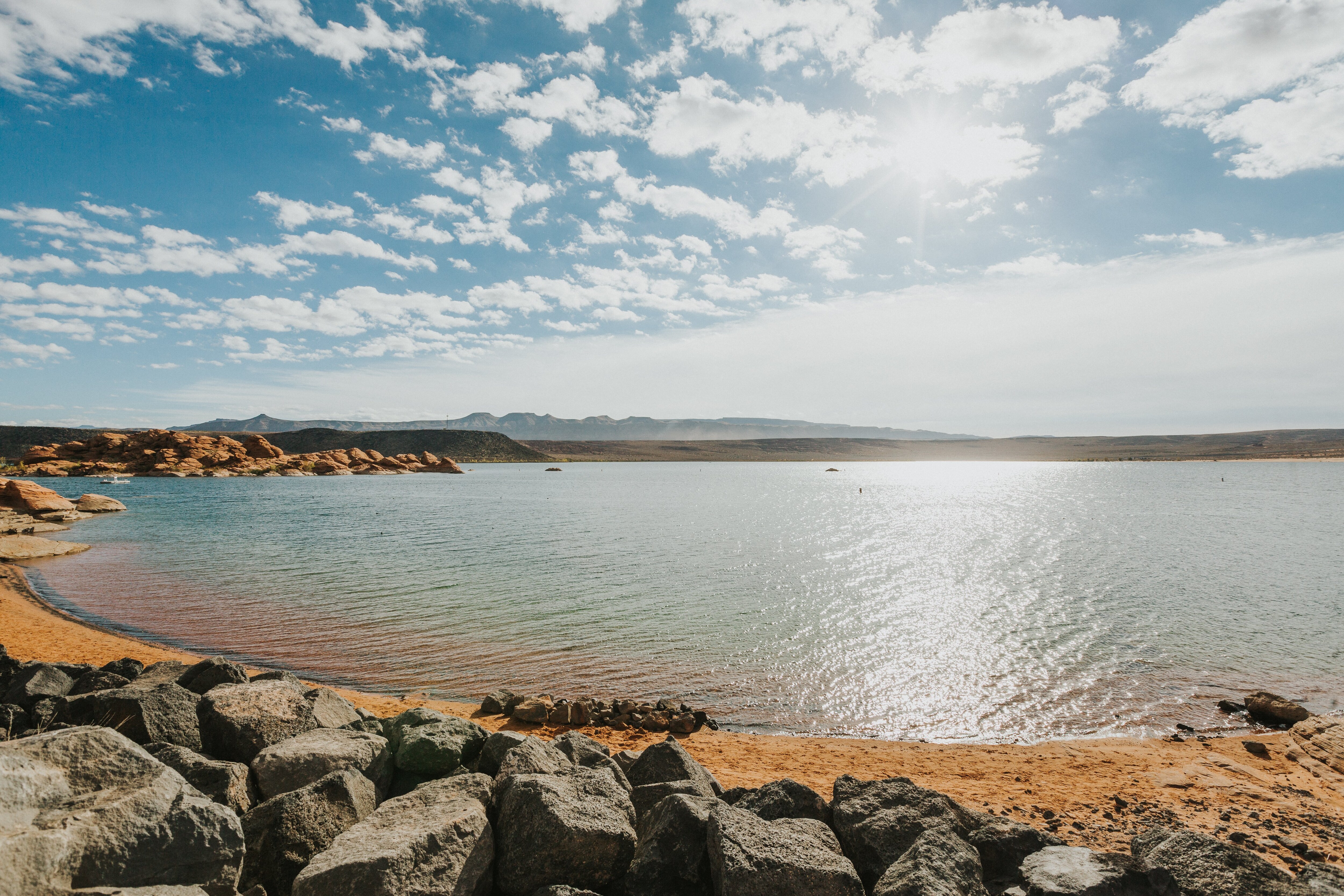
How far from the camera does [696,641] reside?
48.7ft

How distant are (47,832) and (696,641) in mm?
12412

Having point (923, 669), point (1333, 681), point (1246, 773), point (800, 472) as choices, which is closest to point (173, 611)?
point (923, 669)

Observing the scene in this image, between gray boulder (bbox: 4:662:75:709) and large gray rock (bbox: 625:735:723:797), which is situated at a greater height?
gray boulder (bbox: 4:662:75:709)

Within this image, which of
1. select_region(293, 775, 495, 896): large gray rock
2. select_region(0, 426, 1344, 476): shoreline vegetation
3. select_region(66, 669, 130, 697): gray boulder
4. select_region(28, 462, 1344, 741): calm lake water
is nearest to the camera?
select_region(293, 775, 495, 896): large gray rock

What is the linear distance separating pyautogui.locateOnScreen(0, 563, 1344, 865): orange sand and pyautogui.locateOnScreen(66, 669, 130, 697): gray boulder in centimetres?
337

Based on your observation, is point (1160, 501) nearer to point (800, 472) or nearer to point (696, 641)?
point (696, 641)

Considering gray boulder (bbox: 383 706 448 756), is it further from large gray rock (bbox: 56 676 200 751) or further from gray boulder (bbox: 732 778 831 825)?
Answer: gray boulder (bbox: 732 778 831 825)

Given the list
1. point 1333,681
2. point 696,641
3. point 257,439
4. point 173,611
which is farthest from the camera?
point 257,439

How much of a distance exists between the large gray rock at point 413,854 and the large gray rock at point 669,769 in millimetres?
1993

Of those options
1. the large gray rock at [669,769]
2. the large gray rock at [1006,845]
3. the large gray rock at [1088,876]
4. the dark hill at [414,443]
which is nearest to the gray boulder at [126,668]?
the large gray rock at [669,769]

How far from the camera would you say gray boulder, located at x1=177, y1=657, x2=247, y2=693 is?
27.4 ft

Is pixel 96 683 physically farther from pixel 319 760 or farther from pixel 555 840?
pixel 555 840

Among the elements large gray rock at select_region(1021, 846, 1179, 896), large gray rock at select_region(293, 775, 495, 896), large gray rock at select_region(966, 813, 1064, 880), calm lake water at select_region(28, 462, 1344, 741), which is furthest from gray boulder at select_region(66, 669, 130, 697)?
large gray rock at select_region(1021, 846, 1179, 896)

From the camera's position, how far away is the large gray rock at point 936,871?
437 cm
